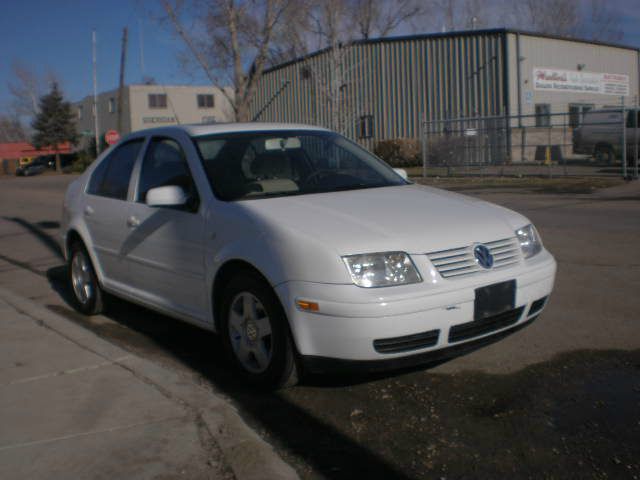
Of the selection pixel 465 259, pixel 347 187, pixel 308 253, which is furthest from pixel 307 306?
pixel 347 187

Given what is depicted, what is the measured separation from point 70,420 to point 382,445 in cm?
167

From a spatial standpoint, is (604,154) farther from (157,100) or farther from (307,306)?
(157,100)

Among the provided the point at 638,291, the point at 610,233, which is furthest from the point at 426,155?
the point at 638,291

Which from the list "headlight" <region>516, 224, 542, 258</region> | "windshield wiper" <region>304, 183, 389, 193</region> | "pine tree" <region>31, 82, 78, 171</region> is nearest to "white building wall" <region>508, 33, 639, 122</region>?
"windshield wiper" <region>304, 183, 389, 193</region>

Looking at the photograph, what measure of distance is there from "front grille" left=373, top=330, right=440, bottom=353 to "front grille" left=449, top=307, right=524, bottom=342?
116mm

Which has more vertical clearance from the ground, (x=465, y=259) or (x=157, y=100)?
(x=157, y=100)

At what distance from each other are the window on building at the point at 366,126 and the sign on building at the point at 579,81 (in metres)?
7.44

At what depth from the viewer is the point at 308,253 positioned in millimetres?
3881

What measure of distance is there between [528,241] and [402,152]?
28176 millimetres

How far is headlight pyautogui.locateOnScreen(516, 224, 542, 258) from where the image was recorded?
4453 mm

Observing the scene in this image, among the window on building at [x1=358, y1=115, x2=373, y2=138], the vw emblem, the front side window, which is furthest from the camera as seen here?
the window on building at [x1=358, y1=115, x2=373, y2=138]

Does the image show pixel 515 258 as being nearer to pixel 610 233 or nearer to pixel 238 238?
pixel 238 238

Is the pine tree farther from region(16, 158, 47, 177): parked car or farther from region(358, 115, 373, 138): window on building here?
region(358, 115, 373, 138): window on building

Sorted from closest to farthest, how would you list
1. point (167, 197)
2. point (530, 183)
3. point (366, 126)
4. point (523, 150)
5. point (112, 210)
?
1. point (167, 197)
2. point (112, 210)
3. point (530, 183)
4. point (523, 150)
5. point (366, 126)
